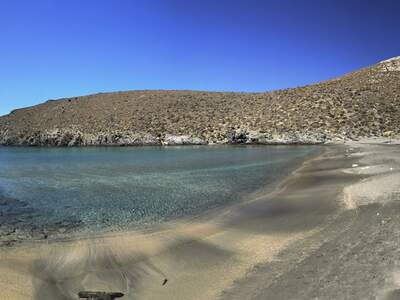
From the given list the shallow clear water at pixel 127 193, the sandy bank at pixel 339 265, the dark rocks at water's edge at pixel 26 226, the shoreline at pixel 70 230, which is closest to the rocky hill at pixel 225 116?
the shallow clear water at pixel 127 193

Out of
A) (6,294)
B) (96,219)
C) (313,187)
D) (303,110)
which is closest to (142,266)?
(6,294)

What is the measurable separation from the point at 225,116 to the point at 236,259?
75693 mm

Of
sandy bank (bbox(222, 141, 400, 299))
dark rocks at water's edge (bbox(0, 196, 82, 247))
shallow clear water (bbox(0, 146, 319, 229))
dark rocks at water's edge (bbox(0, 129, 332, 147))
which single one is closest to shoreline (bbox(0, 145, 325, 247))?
dark rocks at water's edge (bbox(0, 196, 82, 247))

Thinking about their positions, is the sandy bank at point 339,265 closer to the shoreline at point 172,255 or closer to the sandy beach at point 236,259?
the sandy beach at point 236,259

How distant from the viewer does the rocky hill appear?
6931cm

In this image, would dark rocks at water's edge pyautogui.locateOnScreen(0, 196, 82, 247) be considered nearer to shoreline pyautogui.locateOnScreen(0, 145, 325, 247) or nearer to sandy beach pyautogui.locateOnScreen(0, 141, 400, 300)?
shoreline pyautogui.locateOnScreen(0, 145, 325, 247)

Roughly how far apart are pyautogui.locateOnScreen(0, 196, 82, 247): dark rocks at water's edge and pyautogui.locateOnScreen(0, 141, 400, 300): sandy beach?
1025 mm

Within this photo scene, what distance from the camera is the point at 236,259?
9.14 meters

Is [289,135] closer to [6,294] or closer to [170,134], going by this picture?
[170,134]

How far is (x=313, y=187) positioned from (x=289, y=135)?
50.0m

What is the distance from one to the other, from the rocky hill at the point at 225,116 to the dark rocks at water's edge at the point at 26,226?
5546cm

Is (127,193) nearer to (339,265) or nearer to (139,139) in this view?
(339,265)

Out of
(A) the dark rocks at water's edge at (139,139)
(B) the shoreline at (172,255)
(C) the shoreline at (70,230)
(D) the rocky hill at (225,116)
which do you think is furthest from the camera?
(D) the rocky hill at (225,116)

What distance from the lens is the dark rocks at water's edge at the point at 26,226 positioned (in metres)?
11.7
